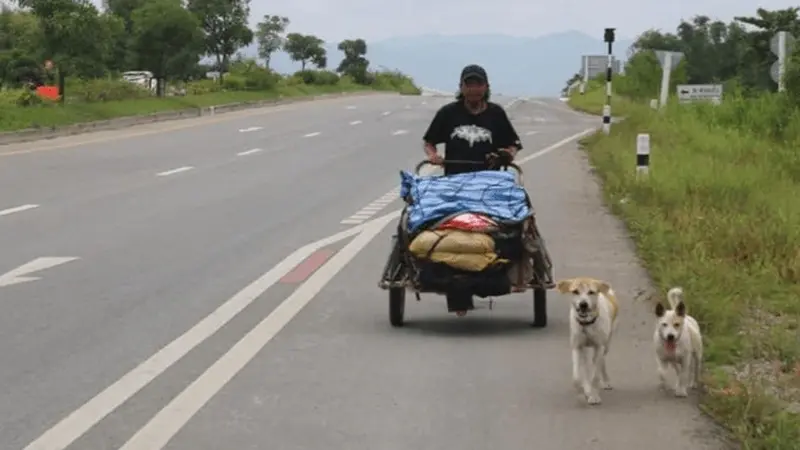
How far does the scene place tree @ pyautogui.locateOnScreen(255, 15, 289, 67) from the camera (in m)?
81.9

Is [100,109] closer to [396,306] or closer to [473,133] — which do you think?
[473,133]

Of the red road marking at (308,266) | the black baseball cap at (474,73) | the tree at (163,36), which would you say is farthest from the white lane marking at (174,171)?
the tree at (163,36)

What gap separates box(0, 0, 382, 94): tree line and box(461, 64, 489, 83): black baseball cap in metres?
31.4

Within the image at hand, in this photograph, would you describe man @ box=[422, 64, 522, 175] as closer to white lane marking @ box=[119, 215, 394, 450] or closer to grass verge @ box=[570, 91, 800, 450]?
white lane marking @ box=[119, 215, 394, 450]

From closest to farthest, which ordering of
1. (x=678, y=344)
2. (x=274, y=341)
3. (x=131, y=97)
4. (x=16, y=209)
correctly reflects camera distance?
(x=678, y=344) → (x=274, y=341) → (x=16, y=209) → (x=131, y=97)

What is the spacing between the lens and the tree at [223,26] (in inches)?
2432

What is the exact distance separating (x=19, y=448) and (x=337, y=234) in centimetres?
870

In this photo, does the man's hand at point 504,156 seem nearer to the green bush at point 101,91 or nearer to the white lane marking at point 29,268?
the white lane marking at point 29,268

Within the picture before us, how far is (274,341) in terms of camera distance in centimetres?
888

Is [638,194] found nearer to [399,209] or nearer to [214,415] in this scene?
[399,209]

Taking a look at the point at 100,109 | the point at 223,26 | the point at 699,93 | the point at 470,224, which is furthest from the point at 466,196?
the point at 223,26

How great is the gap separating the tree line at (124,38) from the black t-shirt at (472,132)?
3119 centimetres

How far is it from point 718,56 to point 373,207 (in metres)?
55.3

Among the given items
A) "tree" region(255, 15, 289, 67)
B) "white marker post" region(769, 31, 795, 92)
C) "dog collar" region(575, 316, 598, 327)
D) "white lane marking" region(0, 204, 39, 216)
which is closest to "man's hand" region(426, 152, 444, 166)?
Result: "dog collar" region(575, 316, 598, 327)
